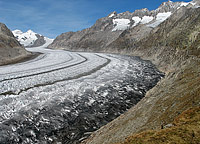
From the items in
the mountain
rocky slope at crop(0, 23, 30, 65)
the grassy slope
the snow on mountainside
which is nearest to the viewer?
the grassy slope

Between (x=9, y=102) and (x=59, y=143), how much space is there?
698cm

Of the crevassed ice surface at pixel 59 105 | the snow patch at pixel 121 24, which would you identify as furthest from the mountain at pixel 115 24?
the crevassed ice surface at pixel 59 105

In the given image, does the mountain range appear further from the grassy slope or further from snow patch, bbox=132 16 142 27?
snow patch, bbox=132 16 142 27

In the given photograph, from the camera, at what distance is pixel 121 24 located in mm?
115625

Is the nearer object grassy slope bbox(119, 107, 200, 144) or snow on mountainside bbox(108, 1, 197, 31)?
grassy slope bbox(119, 107, 200, 144)

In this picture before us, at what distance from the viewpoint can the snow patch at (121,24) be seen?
11031cm

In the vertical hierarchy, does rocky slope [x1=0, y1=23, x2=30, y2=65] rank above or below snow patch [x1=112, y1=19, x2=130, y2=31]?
below

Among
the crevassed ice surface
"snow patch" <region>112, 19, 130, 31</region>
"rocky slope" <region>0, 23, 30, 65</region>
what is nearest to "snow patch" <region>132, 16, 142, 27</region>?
Result: "snow patch" <region>112, 19, 130, 31</region>

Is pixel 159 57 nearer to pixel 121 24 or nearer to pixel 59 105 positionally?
pixel 59 105

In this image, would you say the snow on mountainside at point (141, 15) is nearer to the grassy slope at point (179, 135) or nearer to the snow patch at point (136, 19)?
the snow patch at point (136, 19)

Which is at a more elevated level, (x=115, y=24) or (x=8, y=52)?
(x=115, y=24)

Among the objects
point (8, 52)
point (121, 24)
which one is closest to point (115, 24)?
point (121, 24)

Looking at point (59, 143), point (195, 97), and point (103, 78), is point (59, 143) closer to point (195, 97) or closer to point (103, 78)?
point (195, 97)

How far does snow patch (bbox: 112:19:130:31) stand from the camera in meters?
110
